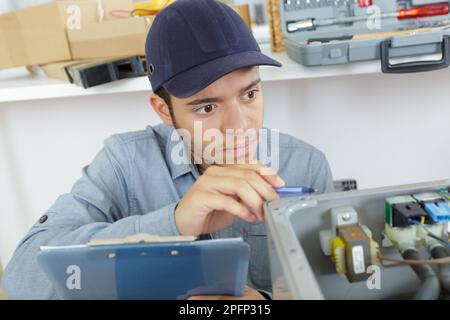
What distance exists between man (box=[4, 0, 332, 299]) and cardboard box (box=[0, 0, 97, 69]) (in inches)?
14.4

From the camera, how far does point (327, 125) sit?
142cm

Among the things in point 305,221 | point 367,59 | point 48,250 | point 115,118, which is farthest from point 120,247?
point 115,118

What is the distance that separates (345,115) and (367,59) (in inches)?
18.3

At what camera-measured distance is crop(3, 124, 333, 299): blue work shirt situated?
69 centimetres

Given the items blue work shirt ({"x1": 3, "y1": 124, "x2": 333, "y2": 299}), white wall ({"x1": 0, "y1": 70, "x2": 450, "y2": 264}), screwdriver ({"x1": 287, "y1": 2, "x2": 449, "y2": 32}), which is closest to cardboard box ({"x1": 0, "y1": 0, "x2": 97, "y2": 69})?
white wall ({"x1": 0, "y1": 70, "x2": 450, "y2": 264})

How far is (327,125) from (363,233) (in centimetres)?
100

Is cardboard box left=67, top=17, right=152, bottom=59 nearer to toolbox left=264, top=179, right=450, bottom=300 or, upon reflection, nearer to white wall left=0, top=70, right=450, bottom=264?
white wall left=0, top=70, right=450, bottom=264

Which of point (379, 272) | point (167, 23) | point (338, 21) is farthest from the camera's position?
point (338, 21)

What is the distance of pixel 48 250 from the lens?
19.5 inches

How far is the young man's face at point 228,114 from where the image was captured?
74cm

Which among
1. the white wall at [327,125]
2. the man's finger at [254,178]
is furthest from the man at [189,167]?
the white wall at [327,125]

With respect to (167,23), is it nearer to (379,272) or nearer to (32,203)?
(379,272)

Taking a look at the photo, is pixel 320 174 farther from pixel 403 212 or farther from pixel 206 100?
pixel 403 212

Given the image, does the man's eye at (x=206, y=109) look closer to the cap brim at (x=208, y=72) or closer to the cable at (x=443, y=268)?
the cap brim at (x=208, y=72)
